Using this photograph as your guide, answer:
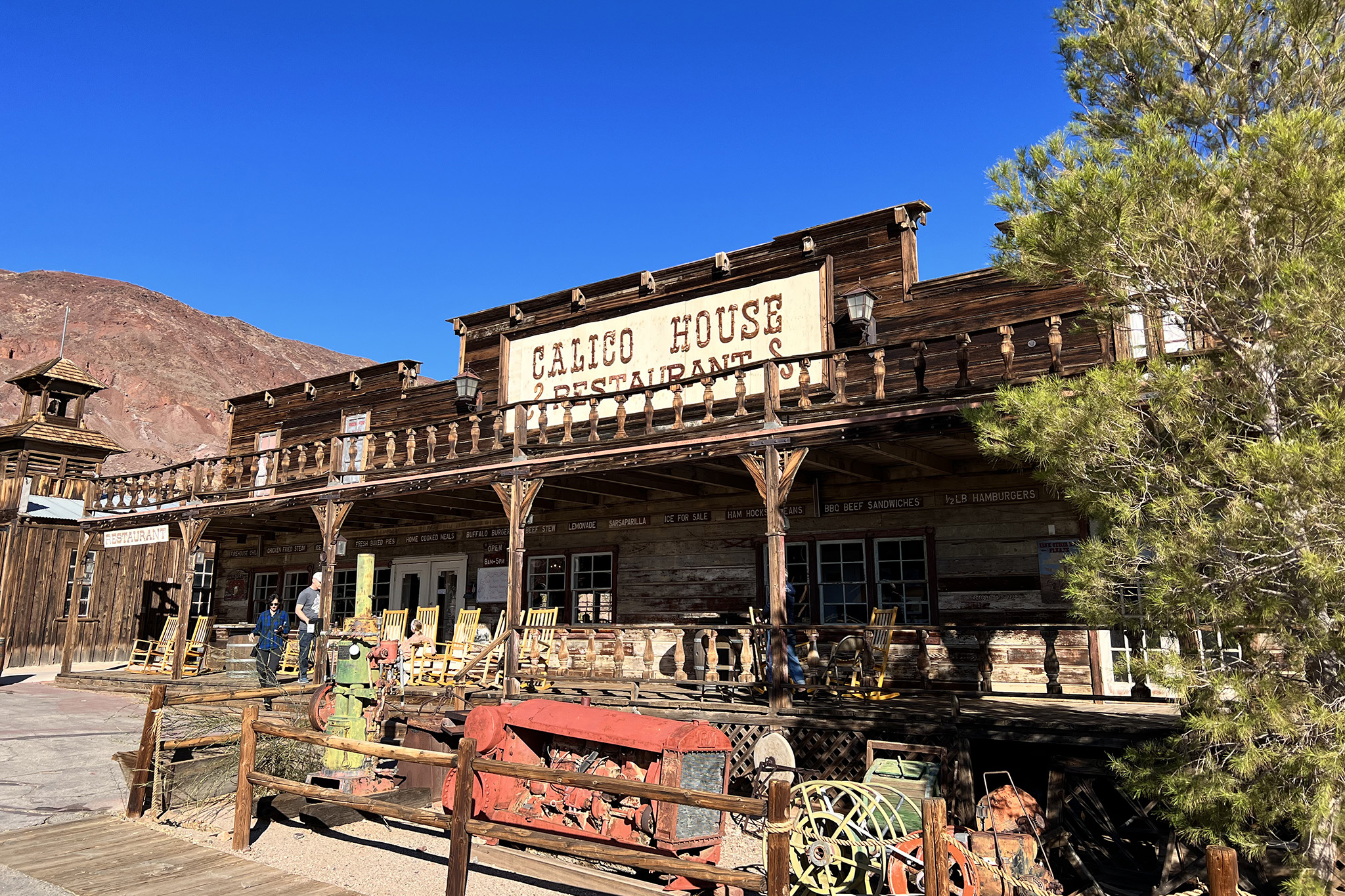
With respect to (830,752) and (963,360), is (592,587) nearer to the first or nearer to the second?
(830,752)

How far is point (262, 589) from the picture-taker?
19.9 m

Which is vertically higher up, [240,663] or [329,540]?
[329,540]

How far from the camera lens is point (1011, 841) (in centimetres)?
671

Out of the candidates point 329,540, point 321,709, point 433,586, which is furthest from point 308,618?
point 321,709

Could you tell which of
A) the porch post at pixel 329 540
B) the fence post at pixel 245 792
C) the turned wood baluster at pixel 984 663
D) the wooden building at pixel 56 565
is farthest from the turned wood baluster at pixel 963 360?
the wooden building at pixel 56 565

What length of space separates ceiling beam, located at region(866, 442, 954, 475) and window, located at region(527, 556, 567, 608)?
21.5 feet

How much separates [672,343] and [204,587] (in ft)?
Result: 48.7

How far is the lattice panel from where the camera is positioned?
844 cm

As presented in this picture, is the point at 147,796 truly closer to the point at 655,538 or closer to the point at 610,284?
the point at 655,538

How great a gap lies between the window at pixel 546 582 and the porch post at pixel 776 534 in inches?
238

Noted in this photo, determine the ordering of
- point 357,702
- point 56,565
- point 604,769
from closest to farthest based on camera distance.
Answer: point 604,769 < point 357,702 < point 56,565

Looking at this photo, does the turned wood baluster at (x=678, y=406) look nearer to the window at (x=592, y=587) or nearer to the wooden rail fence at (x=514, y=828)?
the window at (x=592, y=587)

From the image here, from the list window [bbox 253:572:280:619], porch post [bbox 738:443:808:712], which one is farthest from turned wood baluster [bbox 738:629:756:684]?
window [bbox 253:572:280:619]

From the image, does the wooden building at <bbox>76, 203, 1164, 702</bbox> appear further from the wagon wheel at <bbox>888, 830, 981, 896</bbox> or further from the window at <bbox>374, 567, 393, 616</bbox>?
the wagon wheel at <bbox>888, 830, 981, 896</bbox>
